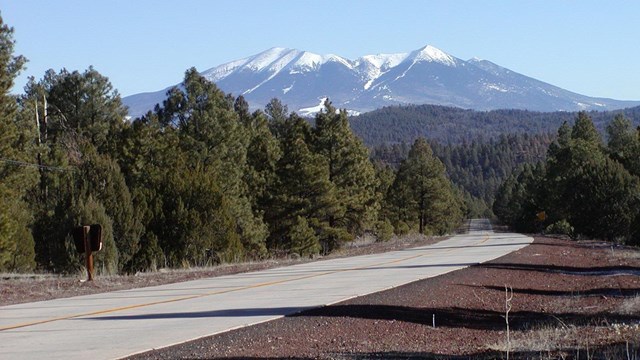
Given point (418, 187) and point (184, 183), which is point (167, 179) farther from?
point (418, 187)

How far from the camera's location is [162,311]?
1503 cm

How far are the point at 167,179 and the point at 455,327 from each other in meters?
30.1

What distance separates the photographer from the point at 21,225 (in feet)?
133

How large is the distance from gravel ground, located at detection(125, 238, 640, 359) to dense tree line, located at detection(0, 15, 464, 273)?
12919 mm

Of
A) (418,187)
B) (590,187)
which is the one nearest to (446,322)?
(590,187)

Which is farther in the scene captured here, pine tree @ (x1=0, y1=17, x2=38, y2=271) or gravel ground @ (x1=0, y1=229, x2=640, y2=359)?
pine tree @ (x1=0, y1=17, x2=38, y2=271)

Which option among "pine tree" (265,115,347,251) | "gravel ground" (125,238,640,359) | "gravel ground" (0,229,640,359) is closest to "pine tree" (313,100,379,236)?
"pine tree" (265,115,347,251)

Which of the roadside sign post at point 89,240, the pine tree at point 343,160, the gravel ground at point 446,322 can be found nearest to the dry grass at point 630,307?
the gravel ground at point 446,322

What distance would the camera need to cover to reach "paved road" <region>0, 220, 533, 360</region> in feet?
36.8

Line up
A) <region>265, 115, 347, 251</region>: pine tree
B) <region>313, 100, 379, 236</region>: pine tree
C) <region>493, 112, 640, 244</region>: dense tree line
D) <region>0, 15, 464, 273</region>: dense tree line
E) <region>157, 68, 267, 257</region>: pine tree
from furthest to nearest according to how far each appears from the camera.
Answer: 1. <region>493, 112, 640, 244</region>: dense tree line
2. <region>313, 100, 379, 236</region>: pine tree
3. <region>265, 115, 347, 251</region>: pine tree
4. <region>157, 68, 267, 257</region>: pine tree
5. <region>0, 15, 464, 273</region>: dense tree line

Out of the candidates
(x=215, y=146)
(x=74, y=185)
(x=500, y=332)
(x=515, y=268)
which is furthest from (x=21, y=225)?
(x=500, y=332)

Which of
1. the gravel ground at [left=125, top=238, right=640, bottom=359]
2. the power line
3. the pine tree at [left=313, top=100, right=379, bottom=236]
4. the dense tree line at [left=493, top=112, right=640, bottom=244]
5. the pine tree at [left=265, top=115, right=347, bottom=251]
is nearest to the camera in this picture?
the gravel ground at [left=125, top=238, right=640, bottom=359]

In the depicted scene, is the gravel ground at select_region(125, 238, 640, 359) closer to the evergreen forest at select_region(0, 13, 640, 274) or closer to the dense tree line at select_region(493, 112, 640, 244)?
the evergreen forest at select_region(0, 13, 640, 274)

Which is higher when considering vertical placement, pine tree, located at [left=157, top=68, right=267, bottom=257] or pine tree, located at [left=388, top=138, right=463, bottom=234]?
pine tree, located at [left=157, top=68, right=267, bottom=257]
